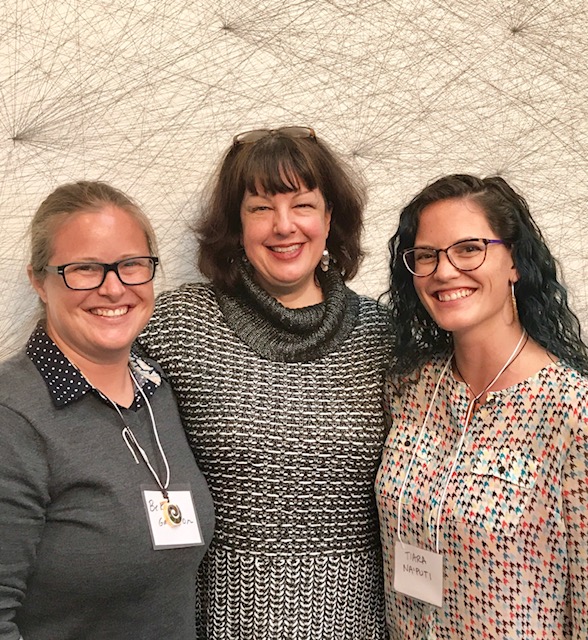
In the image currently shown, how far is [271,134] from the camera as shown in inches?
72.8

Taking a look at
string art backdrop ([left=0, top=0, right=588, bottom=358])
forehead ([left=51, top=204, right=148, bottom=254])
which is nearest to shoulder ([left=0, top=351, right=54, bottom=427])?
forehead ([left=51, top=204, right=148, bottom=254])

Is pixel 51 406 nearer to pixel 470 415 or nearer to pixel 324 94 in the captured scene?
pixel 470 415

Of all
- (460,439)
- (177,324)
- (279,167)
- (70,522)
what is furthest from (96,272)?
(460,439)

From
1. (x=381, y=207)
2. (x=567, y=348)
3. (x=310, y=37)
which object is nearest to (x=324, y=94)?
(x=310, y=37)

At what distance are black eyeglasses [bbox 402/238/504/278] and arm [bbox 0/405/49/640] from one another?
0.91 meters

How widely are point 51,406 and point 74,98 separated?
874 mm

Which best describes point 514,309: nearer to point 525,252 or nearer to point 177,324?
point 525,252

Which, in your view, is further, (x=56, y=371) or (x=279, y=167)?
(x=279, y=167)

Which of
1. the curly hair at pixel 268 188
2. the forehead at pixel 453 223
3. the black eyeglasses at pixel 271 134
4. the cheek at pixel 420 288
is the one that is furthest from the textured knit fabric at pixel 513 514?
the black eyeglasses at pixel 271 134

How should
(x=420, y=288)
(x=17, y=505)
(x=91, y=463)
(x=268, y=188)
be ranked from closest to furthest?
(x=17, y=505), (x=91, y=463), (x=420, y=288), (x=268, y=188)

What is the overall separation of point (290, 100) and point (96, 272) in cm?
91

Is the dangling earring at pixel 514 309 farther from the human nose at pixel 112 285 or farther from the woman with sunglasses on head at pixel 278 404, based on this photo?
the human nose at pixel 112 285

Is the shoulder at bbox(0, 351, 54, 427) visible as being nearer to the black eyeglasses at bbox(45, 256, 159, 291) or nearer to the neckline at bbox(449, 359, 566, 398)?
the black eyeglasses at bbox(45, 256, 159, 291)

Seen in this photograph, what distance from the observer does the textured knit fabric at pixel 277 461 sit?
1697 millimetres
